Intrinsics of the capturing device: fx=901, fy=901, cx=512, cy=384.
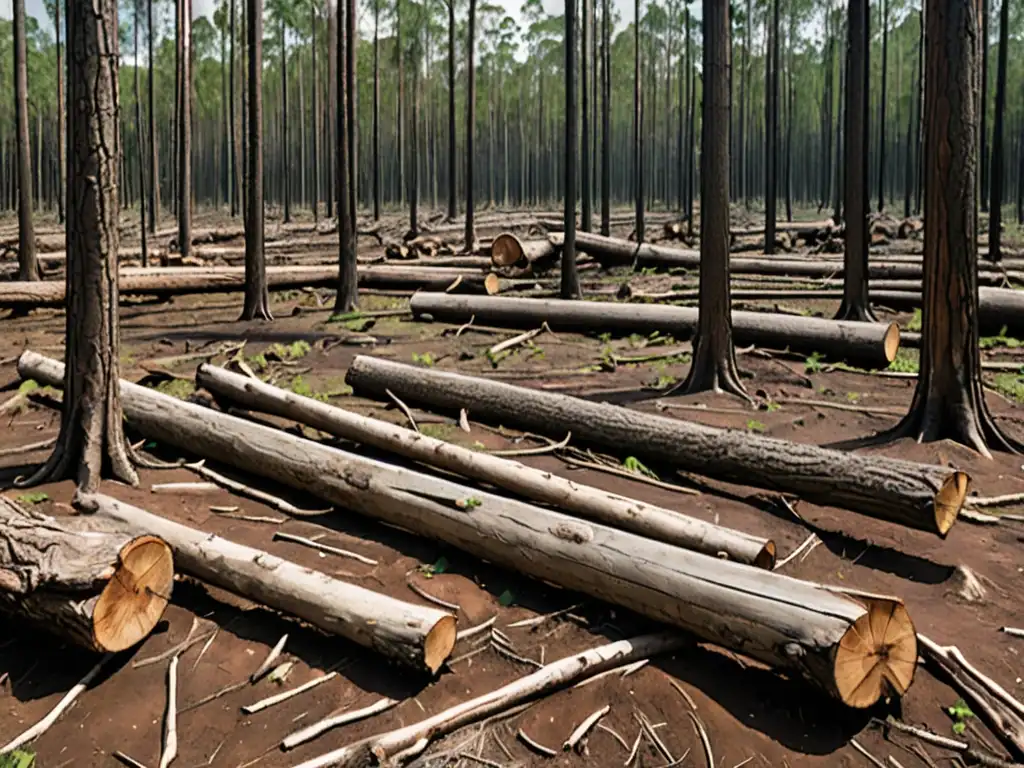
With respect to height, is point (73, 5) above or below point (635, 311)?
above

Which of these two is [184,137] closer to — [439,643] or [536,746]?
[439,643]

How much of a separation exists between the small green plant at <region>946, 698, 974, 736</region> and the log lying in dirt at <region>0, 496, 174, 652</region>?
3.51 m

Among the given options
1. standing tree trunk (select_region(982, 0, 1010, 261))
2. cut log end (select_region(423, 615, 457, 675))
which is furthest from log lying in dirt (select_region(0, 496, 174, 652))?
standing tree trunk (select_region(982, 0, 1010, 261))

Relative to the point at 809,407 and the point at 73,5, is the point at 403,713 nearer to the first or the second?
the point at 73,5

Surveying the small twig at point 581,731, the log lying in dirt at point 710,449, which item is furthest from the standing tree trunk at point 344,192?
the small twig at point 581,731

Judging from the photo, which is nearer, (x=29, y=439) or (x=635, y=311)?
(x=29, y=439)

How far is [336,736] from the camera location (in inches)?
140

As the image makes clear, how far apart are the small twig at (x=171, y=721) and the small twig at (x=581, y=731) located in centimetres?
151

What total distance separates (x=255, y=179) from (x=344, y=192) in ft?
4.12

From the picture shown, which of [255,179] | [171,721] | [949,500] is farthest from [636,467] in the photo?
[255,179]

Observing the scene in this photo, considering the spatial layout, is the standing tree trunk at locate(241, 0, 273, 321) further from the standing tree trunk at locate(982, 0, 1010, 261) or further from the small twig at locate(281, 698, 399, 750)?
the standing tree trunk at locate(982, 0, 1010, 261)

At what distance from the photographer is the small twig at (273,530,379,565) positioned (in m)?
5.10

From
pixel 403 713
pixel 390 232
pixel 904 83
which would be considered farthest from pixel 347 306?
pixel 904 83

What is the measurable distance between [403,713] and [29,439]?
487 cm
